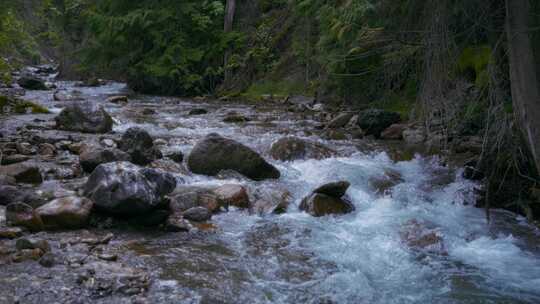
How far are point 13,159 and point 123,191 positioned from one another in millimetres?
3333

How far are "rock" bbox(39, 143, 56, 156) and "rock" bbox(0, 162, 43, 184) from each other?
153 centimetres

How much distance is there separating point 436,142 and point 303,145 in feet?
8.31

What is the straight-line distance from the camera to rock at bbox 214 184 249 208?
7.59m

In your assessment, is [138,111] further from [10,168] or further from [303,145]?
[10,168]

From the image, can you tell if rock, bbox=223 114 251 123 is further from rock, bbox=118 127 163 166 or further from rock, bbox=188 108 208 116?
rock, bbox=118 127 163 166

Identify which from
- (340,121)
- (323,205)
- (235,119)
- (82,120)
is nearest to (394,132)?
(340,121)

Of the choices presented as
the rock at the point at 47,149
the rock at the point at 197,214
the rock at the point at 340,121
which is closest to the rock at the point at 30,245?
the rock at the point at 197,214

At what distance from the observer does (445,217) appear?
763 centimetres

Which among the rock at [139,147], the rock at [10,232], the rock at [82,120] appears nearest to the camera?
the rock at [10,232]

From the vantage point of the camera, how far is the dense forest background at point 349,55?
227 inches

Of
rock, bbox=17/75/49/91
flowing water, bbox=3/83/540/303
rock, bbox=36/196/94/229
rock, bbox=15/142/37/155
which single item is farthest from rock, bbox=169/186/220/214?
rock, bbox=17/75/49/91

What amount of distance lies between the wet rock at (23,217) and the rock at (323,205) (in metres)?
3.35

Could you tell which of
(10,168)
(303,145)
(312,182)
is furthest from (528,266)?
(10,168)

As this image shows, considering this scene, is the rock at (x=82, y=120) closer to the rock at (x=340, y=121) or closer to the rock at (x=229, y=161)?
the rock at (x=229, y=161)
